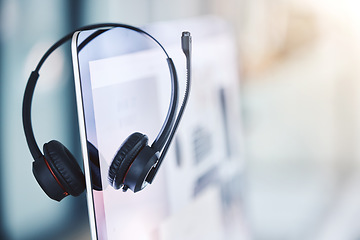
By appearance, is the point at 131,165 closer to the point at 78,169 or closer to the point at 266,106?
the point at 78,169

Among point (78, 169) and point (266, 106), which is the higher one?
point (78, 169)

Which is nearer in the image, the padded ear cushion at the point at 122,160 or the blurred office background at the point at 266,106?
the padded ear cushion at the point at 122,160

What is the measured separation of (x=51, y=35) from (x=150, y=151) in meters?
1.12

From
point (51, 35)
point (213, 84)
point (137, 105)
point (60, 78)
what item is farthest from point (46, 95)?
point (137, 105)

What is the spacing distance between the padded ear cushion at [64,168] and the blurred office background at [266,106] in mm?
936

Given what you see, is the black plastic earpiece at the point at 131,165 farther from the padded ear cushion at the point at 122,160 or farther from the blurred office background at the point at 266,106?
the blurred office background at the point at 266,106

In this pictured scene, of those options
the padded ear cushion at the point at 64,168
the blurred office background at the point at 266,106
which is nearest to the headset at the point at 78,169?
the padded ear cushion at the point at 64,168

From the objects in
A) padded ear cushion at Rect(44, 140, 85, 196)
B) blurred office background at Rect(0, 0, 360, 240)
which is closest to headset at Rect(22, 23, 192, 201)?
padded ear cushion at Rect(44, 140, 85, 196)

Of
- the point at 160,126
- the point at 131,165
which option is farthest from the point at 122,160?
the point at 160,126

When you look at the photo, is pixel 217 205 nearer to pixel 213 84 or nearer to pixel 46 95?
pixel 213 84

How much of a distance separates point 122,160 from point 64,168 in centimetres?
7

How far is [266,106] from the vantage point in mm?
2178

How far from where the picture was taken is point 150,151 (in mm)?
552

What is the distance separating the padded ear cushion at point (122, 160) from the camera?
0.52 meters
